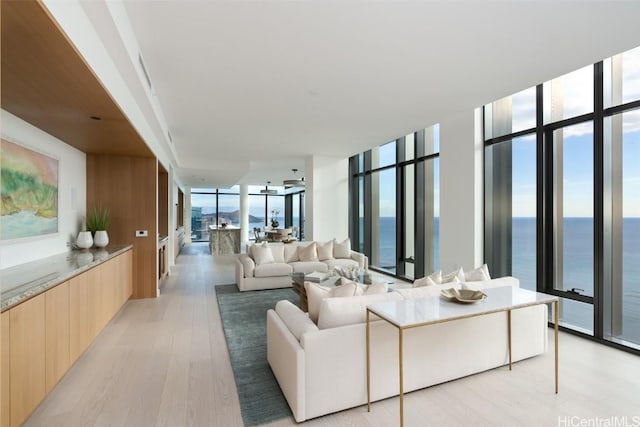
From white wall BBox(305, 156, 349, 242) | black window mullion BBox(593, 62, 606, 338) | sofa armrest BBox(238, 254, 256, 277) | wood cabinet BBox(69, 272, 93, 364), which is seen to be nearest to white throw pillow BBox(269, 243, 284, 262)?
sofa armrest BBox(238, 254, 256, 277)

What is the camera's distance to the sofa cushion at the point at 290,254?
6043 millimetres

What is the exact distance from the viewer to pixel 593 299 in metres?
3.30

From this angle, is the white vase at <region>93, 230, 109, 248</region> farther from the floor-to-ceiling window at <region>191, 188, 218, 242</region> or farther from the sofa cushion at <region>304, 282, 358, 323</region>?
the floor-to-ceiling window at <region>191, 188, 218, 242</region>

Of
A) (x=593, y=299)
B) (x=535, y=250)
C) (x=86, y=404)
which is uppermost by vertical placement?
(x=535, y=250)

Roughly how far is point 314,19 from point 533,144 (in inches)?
128

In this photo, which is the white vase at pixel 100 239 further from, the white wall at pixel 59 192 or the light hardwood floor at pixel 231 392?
the light hardwood floor at pixel 231 392

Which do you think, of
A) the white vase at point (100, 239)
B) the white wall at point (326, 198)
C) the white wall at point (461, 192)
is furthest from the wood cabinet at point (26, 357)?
the white wall at point (326, 198)

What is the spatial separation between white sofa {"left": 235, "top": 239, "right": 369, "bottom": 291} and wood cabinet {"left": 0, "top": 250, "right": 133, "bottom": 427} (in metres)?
2.22

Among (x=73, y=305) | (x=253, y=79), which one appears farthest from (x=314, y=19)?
(x=73, y=305)

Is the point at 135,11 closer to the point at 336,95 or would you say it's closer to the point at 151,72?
the point at 151,72

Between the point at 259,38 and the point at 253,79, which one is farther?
the point at 253,79

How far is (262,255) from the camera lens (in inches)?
221

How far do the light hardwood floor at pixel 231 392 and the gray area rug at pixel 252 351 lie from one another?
8 cm

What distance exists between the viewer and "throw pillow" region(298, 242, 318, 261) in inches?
234
